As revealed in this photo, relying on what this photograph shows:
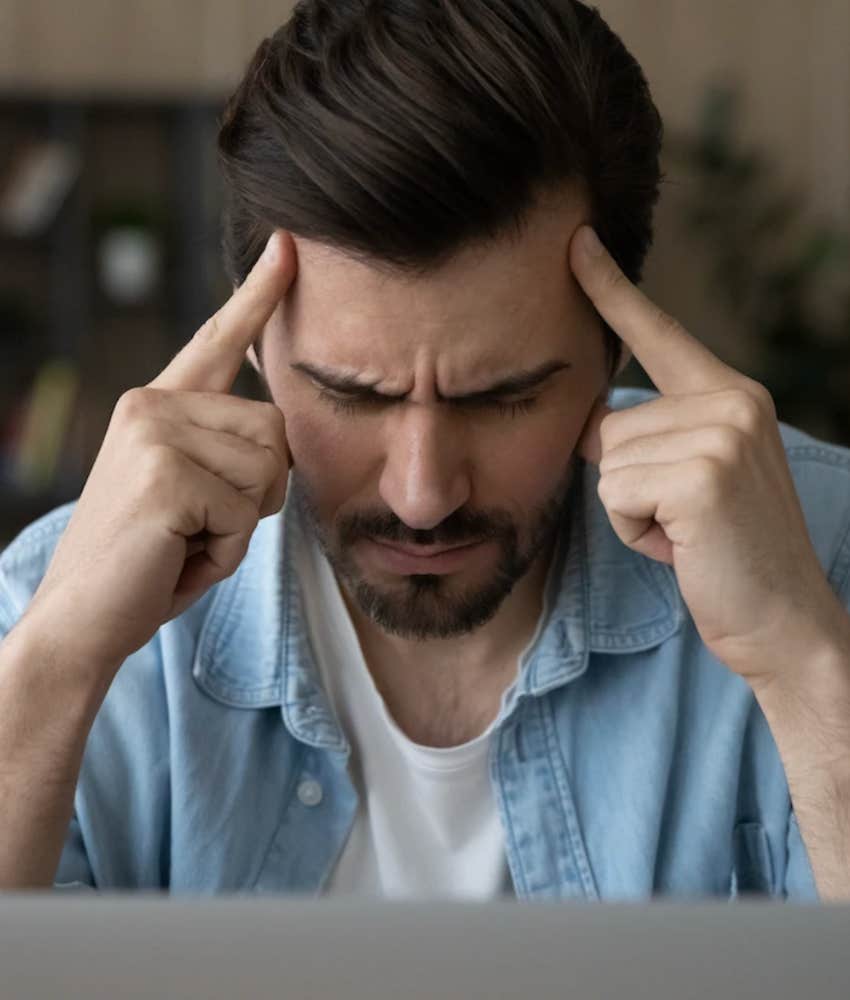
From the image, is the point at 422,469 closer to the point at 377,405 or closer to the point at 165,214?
the point at 377,405

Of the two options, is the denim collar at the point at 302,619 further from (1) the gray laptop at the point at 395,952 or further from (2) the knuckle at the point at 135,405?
(1) the gray laptop at the point at 395,952

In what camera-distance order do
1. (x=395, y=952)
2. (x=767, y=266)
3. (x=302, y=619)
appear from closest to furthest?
(x=395, y=952), (x=302, y=619), (x=767, y=266)

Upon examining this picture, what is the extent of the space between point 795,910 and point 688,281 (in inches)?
182

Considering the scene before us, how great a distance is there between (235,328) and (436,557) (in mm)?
268

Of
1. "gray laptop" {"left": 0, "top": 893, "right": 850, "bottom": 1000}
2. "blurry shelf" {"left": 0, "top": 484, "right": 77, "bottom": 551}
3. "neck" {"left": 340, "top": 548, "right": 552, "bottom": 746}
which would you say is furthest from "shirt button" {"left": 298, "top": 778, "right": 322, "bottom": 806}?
"blurry shelf" {"left": 0, "top": 484, "right": 77, "bottom": 551}

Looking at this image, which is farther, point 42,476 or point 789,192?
point 789,192

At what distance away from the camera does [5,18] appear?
4492 mm

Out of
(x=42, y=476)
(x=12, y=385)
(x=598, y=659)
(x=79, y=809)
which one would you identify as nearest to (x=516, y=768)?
(x=598, y=659)

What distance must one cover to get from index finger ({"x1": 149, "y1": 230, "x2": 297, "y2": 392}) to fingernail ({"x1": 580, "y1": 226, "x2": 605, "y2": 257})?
9.9 inches

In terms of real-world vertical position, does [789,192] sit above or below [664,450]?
below

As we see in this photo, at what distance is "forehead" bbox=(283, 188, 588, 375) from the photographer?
1155 mm

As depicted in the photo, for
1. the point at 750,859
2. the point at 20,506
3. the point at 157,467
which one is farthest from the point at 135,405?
the point at 20,506

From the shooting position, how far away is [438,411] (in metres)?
1.18

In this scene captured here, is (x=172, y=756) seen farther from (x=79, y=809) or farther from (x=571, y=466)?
(x=571, y=466)
